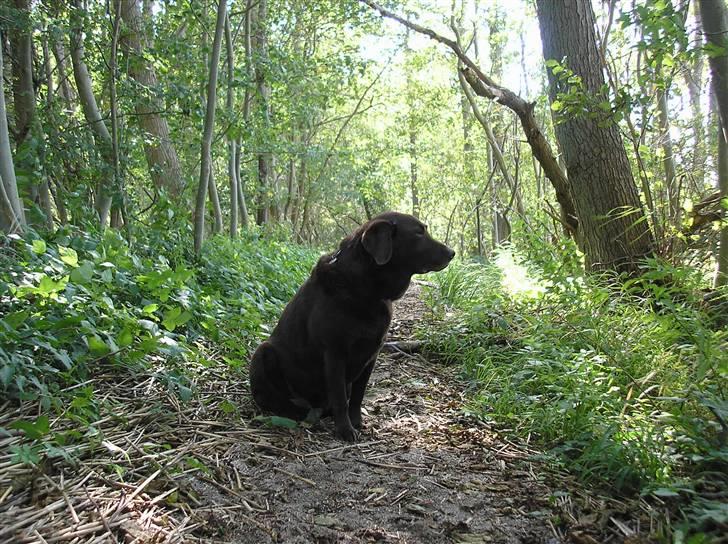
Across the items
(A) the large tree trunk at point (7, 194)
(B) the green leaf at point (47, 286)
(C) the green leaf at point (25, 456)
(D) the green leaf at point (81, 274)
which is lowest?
(C) the green leaf at point (25, 456)

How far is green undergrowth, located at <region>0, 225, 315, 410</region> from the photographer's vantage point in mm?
2502

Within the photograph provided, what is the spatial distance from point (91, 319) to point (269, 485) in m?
1.42

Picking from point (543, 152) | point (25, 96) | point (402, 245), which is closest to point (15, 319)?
point (402, 245)

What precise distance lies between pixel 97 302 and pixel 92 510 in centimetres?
149

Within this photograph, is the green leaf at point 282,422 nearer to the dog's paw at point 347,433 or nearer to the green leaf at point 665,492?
the dog's paw at point 347,433

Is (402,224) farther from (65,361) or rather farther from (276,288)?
(276,288)

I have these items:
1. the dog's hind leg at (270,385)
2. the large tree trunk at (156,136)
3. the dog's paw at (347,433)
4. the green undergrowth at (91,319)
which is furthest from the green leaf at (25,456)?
the large tree trunk at (156,136)

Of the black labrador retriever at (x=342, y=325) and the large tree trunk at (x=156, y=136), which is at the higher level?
the large tree trunk at (x=156, y=136)

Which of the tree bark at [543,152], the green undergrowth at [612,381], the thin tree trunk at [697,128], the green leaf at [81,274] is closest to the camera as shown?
the green undergrowth at [612,381]

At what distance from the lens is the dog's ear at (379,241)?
126 inches

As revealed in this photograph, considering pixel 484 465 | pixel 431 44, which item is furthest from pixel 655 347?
pixel 431 44

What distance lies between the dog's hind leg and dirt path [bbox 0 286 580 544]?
133 millimetres

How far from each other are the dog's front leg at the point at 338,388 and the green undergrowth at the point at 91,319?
25.7 inches

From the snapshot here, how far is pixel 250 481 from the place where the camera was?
246 centimetres
